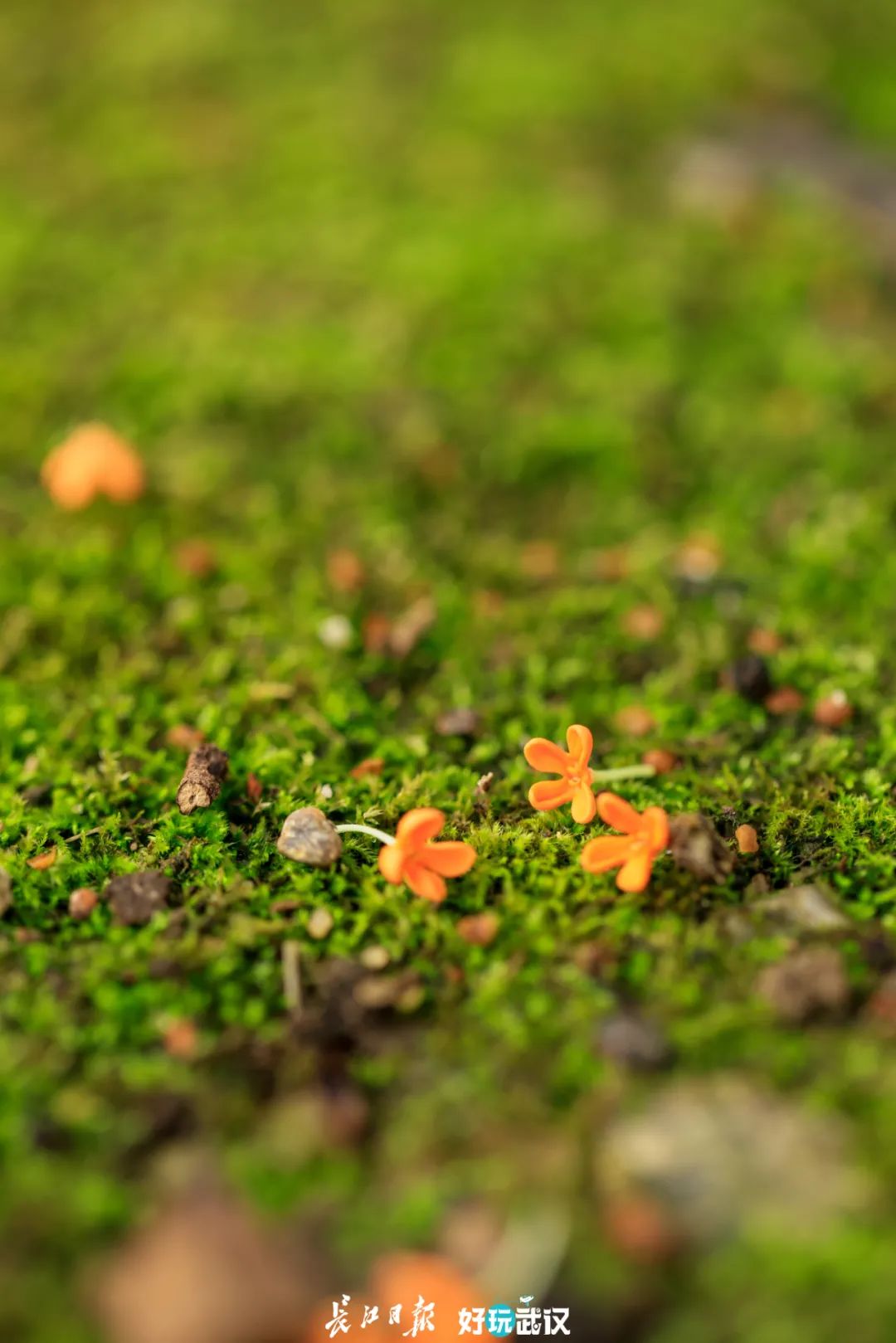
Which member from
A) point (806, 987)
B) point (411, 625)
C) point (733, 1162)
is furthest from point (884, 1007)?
point (411, 625)

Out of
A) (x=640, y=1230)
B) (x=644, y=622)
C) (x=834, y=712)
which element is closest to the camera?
(x=640, y=1230)

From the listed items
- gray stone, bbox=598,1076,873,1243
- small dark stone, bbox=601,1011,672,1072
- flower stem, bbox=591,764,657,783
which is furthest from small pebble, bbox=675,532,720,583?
gray stone, bbox=598,1076,873,1243

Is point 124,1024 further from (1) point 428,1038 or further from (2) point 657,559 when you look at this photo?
(2) point 657,559

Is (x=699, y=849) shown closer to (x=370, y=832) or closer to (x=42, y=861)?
(x=370, y=832)

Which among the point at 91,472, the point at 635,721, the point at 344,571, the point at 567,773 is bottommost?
the point at 635,721

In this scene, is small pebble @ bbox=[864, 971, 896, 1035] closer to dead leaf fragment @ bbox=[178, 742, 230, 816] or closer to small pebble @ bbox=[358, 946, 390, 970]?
small pebble @ bbox=[358, 946, 390, 970]

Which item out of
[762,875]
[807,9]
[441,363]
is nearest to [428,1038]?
[762,875]
